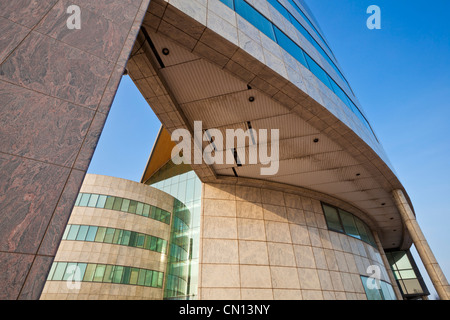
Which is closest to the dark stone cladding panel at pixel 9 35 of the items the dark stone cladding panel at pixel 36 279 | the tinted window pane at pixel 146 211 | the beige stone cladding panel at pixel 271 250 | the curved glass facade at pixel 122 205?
the dark stone cladding panel at pixel 36 279

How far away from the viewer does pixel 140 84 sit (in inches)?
334

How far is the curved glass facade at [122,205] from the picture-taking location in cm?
2367

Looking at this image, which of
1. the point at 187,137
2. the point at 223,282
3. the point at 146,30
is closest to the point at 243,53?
the point at 146,30

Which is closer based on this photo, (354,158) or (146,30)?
(146,30)

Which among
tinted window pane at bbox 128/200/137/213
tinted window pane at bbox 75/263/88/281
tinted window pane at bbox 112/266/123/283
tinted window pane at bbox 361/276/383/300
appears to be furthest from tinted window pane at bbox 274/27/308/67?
tinted window pane at bbox 75/263/88/281

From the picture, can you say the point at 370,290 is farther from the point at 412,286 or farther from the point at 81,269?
the point at 81,269

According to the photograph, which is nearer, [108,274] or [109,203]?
[108,274]

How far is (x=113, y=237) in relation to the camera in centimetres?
2258

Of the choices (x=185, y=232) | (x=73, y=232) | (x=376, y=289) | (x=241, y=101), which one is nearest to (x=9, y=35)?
(x=241, y=101)

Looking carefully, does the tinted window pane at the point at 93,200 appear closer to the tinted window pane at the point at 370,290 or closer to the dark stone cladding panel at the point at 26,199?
the dark stone cladding panel at the point at 26,199

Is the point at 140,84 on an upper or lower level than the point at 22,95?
upper

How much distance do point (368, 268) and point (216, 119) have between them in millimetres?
14527

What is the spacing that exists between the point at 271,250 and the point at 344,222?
7.09 m

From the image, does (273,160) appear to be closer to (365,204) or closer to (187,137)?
(187,137)
